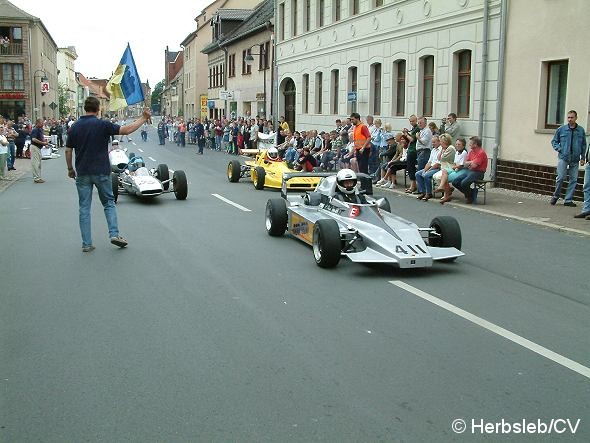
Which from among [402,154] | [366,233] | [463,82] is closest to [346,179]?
[366,233]

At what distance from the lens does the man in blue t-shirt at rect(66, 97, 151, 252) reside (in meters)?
9.65

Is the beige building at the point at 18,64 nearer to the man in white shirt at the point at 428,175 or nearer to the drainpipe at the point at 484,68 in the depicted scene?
the drainpipe at the point at 484,68

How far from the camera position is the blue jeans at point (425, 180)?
1713 centimetres

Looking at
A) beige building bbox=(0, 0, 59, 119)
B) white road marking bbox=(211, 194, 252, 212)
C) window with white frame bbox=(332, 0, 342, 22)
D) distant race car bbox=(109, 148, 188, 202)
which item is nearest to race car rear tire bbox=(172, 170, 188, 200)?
distant race car bbox=(109, 148, 188, 202)

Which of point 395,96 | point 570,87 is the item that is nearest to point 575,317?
point 570,87

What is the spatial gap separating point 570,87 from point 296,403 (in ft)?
46.5

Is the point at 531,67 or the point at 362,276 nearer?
the point at 362,276

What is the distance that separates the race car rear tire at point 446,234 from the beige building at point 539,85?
7886 millimetres

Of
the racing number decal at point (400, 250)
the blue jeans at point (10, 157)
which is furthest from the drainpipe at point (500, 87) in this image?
the blue jeans at point (10, 157)

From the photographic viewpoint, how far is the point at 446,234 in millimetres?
9148

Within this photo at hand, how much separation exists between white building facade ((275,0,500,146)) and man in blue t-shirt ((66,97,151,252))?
12617 millimetres

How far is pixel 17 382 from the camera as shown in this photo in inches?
197

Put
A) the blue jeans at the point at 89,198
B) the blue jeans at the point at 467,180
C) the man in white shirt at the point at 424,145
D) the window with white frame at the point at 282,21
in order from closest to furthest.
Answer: the blue jeans at the point at 89,198
the blue jeans at the point at 467,180
the man in white shirt at the point at 424,145
the window with white frame at the point at 282,21

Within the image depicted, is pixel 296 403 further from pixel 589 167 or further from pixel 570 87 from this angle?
pixel 570 87
